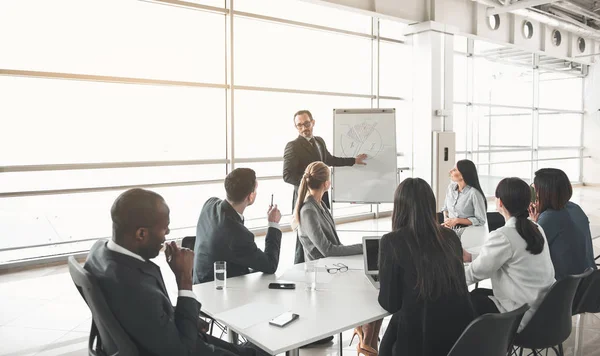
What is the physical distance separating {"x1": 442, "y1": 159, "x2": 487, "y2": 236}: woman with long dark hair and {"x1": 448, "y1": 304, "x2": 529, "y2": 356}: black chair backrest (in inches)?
91.8

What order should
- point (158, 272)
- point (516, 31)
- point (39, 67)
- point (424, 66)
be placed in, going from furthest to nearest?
point (516, 31), point (424, 66), point (39, 67), point (158, 272)

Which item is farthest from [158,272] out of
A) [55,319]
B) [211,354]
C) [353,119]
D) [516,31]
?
[516,31]

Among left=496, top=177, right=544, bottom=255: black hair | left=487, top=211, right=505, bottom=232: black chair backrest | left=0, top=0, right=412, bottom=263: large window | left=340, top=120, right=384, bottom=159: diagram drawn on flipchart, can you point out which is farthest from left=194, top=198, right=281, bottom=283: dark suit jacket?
left=340, top=120, right=384, bottom=159: diagram drawn on flipchart

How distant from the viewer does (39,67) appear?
532 centimetres

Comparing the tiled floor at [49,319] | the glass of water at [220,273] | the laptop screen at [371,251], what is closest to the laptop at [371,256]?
the laptop screen at [371,251]

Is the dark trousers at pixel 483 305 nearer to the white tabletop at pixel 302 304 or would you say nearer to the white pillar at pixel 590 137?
the white tabletop at pixel 302 304

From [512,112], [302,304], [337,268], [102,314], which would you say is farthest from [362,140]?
[512,112]

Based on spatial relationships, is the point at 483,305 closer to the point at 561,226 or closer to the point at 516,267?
the point at 516,267

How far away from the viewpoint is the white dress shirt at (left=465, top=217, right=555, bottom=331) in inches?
92.8

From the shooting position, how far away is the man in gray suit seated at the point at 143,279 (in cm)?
153

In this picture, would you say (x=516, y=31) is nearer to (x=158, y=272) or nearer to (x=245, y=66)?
(x=245, y=66)

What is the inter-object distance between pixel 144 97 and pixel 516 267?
17.6ft

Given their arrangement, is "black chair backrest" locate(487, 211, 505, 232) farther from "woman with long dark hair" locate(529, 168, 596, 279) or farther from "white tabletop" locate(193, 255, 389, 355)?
"white tabletop" locate(193, 255, 389, 355)

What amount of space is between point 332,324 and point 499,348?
0.69m
